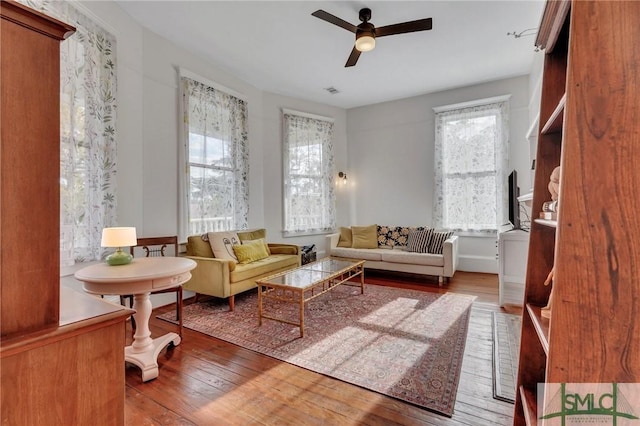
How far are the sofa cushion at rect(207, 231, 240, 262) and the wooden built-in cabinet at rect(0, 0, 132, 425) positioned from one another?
105 inches

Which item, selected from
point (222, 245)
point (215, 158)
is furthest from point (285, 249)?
point (215, 158)

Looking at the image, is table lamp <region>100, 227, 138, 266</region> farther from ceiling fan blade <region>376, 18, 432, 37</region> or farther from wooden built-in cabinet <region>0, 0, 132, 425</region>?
ceiling fan blade <region>376, 18, 432, 37</region>

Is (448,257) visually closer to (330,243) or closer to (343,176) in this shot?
(330,243)

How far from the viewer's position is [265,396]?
175 centimetres

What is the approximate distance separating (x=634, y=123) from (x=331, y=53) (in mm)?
3614

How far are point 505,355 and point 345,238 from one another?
10.5ft

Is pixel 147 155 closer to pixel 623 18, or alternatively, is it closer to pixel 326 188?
pixel 326 188

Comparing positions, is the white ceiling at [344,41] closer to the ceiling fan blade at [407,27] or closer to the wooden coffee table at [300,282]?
the ceiling fan blade at [407,27]

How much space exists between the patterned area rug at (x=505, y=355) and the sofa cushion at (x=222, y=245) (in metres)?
2.85

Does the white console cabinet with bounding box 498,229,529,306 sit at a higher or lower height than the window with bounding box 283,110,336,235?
lower

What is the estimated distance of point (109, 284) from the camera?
1783 mm

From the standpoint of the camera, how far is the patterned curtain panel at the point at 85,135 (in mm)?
2400

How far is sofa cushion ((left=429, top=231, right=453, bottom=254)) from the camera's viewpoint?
433 cm

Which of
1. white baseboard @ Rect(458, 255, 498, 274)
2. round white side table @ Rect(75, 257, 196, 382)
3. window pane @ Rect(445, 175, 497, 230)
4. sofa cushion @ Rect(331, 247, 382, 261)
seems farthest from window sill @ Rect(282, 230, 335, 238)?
round white side table @ Rect(75, 257, 196, 382)
